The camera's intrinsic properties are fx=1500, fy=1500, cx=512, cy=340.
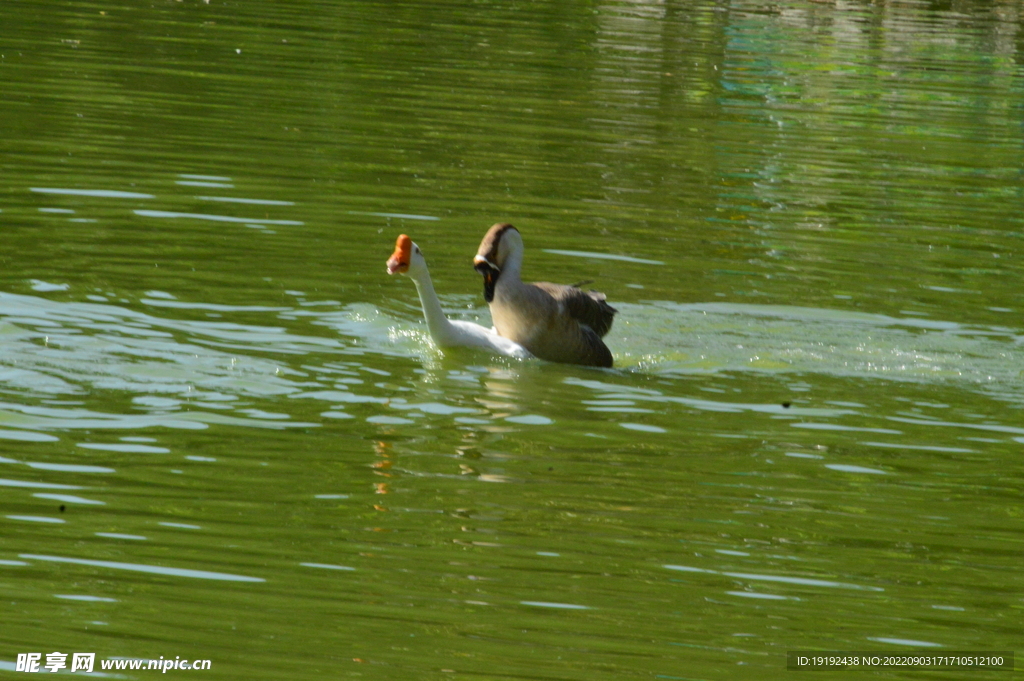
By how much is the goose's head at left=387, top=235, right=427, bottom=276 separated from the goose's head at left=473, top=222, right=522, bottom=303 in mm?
432

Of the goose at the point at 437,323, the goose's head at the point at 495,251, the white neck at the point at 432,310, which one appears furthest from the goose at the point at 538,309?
the white neck at the point at 432,310

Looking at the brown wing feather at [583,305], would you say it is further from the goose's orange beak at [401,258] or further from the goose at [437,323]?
the goose's orange beak at [401,258]

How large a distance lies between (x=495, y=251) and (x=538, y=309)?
54cm

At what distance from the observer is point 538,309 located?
1095 centimetres

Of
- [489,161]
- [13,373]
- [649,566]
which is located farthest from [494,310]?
[489,161]

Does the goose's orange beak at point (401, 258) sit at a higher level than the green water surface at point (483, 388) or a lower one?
higher

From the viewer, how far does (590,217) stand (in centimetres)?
1559

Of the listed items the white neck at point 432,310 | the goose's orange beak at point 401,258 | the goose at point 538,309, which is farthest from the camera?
the goose at point 538,309

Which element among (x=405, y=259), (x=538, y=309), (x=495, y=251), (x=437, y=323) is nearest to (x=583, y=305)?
(x=538, y=309)

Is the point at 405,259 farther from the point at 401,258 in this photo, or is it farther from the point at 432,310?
the point at 432,310

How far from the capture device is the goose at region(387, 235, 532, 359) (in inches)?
424

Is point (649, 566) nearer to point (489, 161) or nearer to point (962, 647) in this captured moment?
point (962, 647)

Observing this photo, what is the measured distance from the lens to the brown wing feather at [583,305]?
11.1 meters

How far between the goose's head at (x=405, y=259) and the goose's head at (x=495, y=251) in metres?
0.43
